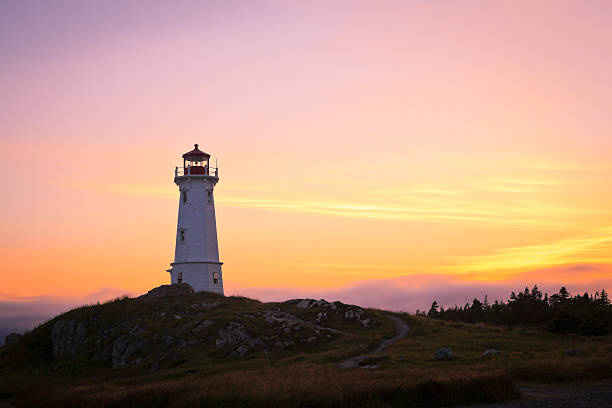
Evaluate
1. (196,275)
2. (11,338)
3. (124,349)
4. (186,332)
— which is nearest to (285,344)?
(186,332)

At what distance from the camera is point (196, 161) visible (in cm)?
7406

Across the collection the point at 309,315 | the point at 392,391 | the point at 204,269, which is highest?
the point at 204,269

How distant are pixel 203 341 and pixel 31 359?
65.0 ft

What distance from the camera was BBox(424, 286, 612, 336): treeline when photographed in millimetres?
60781

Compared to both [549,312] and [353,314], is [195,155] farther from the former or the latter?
[549,312]

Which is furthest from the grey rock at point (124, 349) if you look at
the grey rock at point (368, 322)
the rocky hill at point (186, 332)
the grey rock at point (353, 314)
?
the grey rock at point (368, 322)

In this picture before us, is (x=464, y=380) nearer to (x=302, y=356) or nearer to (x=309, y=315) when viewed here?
(x=302, y=356)

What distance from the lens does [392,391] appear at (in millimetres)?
28547

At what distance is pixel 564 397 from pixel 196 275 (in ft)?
163

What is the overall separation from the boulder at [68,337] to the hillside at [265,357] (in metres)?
0.13

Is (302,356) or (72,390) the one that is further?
(302,356)

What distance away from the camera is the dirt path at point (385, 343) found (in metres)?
39.8

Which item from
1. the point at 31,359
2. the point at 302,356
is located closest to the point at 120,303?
the point at 31,359

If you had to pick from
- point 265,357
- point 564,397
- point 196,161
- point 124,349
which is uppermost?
point 196,161
